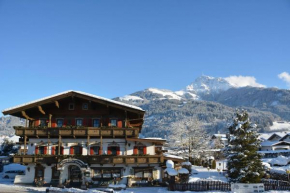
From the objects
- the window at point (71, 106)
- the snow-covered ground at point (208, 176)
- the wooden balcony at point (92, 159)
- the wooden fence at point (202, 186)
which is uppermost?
the window at point (71, 106)

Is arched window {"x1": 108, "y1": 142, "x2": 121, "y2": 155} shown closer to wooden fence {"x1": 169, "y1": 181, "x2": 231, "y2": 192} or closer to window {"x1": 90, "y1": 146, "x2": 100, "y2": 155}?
window {"x1": 90, "y1": 146, "x2": 100, "y2": 155}

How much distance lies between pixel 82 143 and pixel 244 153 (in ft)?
57.7

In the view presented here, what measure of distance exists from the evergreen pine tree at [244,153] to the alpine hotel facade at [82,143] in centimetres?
797

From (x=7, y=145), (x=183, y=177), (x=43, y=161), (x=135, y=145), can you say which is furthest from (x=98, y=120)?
(x=7, y=145)

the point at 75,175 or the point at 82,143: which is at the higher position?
the point at 82,143

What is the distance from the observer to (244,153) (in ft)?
89.1

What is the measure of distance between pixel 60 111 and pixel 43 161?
622 cm

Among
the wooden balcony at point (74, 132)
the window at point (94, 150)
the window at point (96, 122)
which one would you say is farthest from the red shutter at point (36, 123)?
the window at point (94, 150)

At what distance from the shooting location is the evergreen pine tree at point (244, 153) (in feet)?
87.2

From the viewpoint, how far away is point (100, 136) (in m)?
32.4

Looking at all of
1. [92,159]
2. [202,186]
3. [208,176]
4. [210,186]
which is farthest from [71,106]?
[208,176]

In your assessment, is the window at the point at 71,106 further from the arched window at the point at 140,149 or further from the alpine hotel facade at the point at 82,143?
the arched window at the point at 140,149

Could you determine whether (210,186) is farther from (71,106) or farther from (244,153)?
(71,106)

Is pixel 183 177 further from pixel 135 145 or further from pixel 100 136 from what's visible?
pixel 100 136
